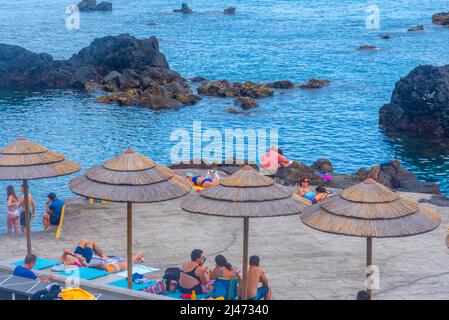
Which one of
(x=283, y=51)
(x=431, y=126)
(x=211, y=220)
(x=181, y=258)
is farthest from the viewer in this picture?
(x=283, y=51)

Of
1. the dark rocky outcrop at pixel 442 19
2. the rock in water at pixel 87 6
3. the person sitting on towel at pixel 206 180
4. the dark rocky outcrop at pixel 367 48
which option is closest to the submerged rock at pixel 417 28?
the dark rocky outcrop at pixel 442 19

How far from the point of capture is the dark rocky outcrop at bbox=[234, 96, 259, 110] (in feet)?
168

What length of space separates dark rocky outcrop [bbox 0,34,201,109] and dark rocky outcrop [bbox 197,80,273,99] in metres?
1.23

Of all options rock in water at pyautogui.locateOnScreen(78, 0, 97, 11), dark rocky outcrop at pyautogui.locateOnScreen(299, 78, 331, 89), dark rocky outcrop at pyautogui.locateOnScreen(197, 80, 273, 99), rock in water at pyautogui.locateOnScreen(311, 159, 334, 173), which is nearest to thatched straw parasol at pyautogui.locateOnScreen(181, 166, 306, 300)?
rock in water at pyautogui.locateOnScreen(311, 159, 334, 173)

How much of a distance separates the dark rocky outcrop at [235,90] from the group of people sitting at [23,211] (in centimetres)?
3493

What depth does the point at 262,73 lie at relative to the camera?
71.2m

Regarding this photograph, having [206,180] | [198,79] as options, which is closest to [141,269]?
[206,180]

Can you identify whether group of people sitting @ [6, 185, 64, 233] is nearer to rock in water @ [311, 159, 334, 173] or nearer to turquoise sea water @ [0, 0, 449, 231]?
turquoise sea water @ [0, 0, 449, 231]

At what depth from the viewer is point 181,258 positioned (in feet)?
59.0

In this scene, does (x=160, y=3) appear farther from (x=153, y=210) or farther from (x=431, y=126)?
(x=153, y=210)

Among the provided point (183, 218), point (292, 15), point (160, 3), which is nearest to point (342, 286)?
point (183, 218)

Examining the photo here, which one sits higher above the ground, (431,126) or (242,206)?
(242,206)
